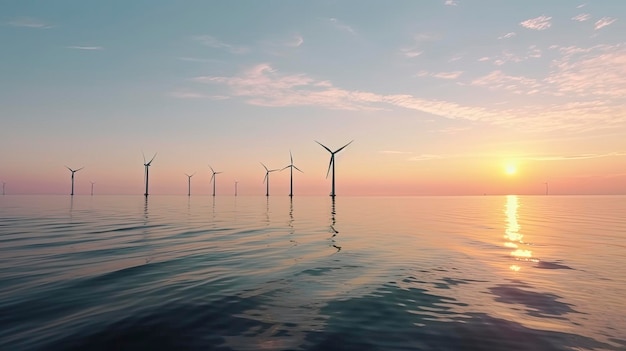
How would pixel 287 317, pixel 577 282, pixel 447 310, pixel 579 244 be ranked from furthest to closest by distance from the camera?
pixel 579 244 < pixel 577 282 < pixel 447 310 < pixel 287 317

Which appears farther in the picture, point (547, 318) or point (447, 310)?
point (447, 310)

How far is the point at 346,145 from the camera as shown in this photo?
150m

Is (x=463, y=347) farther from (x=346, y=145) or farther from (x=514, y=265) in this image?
(x=346, y=145)

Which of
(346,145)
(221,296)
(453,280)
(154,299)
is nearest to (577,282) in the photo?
(453,280)

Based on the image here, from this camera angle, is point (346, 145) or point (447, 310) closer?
point (447, 310)

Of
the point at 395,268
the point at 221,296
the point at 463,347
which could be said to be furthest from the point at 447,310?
the point at 221,296

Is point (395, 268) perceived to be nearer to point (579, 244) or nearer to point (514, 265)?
point (514, 265)

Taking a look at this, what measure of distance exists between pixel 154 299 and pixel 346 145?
139817 millimetres

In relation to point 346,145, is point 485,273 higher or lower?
lower

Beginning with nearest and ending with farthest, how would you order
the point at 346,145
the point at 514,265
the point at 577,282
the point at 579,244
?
the point at 577,282 < the point at 514,265 < the point at 579,244 < the point at 346,145

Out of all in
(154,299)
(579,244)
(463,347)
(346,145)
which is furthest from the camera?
(346,145)

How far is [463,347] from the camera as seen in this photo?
8883 mm

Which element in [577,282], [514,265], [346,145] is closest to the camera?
[577,282]

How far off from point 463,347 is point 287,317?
4.99 meters
